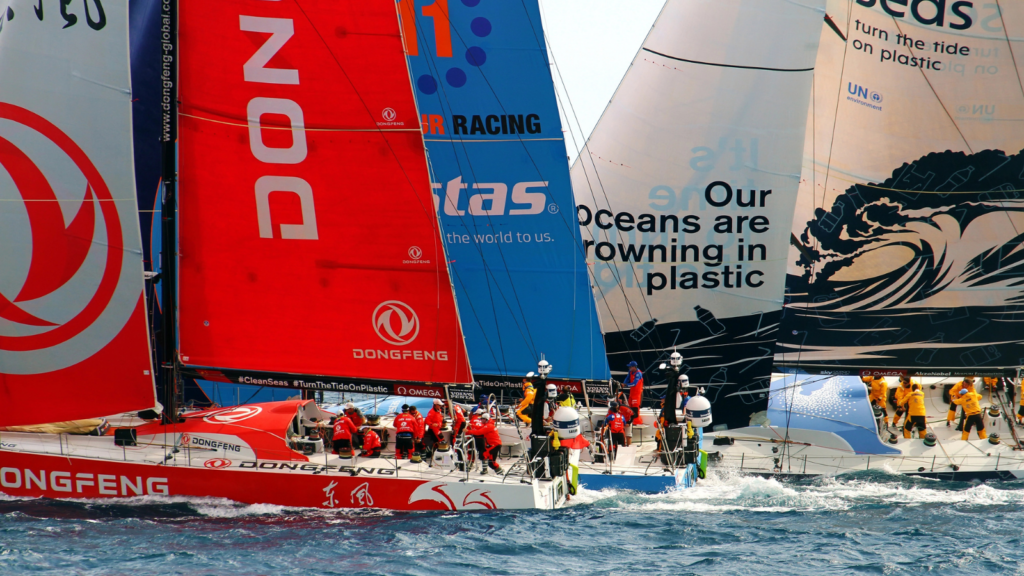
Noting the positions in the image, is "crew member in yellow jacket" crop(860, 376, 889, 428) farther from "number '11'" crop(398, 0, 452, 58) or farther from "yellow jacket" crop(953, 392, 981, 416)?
"number '11'" crop(398, 0, 452, 58)

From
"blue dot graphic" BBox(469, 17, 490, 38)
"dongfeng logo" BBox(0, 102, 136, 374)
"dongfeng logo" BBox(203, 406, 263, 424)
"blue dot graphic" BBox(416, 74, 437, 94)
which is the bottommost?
"dongfeng logo" BBox(203, 406, 263, 424)

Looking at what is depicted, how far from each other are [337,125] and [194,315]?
136 inches

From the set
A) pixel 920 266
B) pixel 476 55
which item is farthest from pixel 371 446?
pixel 920 266

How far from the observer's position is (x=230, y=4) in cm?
1614

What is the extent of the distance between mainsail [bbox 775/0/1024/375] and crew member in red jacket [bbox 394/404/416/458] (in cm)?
824

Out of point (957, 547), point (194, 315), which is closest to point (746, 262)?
point (957, 547)

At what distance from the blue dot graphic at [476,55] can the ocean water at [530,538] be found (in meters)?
7.76

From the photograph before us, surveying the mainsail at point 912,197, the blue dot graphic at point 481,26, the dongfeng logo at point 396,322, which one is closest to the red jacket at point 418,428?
the dongfeng logo at point 396,322

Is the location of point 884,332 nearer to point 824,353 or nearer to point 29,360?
point 824,353

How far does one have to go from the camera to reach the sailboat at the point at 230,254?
1614cm

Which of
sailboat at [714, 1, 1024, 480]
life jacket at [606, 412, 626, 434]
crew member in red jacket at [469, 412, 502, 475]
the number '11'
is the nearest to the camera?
crew member in red jacket at [469, 412, 502, 475]

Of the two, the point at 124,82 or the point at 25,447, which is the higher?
the point at 124,82

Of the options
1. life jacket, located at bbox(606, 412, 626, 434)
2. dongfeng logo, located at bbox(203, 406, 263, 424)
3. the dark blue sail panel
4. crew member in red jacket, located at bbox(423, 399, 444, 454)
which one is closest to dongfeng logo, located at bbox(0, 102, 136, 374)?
dongfeng logo, located at bbox(203, 406, 263, 424)

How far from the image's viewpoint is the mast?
16.2 meters
